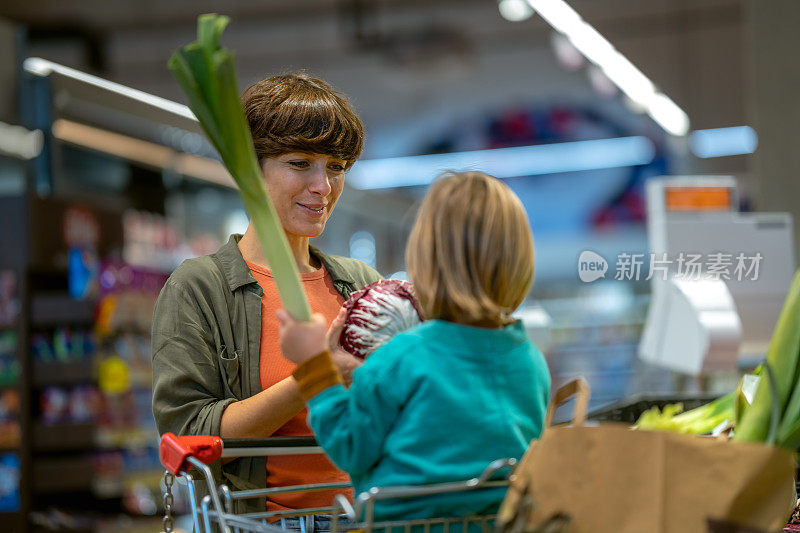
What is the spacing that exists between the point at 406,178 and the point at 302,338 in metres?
15.8

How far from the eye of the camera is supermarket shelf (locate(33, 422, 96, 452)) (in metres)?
6.45

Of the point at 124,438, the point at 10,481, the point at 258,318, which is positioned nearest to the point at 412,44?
the point at 124,438

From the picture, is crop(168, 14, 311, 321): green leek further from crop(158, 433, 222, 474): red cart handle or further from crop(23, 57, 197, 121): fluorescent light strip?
crop(23, 57, 197, 121): fluorescent light strip

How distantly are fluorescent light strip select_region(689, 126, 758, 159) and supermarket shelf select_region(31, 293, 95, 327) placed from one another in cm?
1172

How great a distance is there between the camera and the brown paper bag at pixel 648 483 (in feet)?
3.94

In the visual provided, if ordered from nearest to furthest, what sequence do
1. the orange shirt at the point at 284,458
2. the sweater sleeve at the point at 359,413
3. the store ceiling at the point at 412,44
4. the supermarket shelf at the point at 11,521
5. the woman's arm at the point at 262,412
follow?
the sweater sleeve at the point at 359,413 < the woman's arm at the point at 262,412 < the orange shirt at the point at 284,458 < the supermarket shelf at the point at 11,521 < the store ceiling at the point at 412,44

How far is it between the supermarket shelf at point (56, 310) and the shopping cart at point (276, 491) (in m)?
5.00

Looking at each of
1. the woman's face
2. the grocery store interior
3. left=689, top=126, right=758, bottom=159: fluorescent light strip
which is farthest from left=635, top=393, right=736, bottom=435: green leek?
left=689, top=126, right=758, bottom=159: fluorescent light strip

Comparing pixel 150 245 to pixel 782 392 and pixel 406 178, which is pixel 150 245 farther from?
pixel 406 178

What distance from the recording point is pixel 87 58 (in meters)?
11.5

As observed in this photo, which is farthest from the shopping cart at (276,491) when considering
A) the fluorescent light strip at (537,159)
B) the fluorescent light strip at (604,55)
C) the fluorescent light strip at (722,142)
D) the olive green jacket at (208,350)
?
the fluorescent light strip at (722,142)

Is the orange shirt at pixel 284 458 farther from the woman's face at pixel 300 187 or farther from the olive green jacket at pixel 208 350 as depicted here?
the woman's face at pixel 300 187

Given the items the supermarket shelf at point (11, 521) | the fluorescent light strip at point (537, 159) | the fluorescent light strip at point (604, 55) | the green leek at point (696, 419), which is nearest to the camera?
the green leek at point (696, 419)

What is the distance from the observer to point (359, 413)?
52.7 inches
